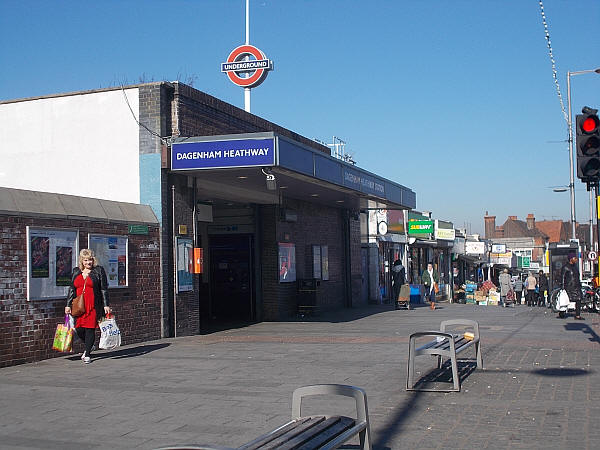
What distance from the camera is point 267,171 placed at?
14555 mm

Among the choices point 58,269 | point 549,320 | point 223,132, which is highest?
point 223,132

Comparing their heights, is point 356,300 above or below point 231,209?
below

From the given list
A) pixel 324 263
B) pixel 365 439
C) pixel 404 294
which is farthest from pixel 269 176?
pixel 404 294

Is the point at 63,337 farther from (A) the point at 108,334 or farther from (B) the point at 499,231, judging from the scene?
(B) the point at 499,231

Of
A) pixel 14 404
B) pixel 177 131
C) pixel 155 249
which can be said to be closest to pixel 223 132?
pixel 177 131

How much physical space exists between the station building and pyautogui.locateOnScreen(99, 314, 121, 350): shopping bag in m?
1.66

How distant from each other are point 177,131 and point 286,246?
20.6 ft

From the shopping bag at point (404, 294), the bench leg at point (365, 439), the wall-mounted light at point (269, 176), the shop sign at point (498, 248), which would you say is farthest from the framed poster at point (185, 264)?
the shop sign at point (498, 248)

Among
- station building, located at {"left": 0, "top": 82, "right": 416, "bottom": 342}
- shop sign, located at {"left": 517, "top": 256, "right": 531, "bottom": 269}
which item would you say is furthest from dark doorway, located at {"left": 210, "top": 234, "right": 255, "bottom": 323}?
shop sign, located at {"left": 517, "top": 256, "right": 531, "bottom": 269}

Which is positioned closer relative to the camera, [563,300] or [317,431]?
[317,431]

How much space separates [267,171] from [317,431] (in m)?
10.1

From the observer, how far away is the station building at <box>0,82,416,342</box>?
48.2ft

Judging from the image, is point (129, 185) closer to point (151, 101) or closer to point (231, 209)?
point (151, 101)

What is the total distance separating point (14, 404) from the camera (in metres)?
8.16
